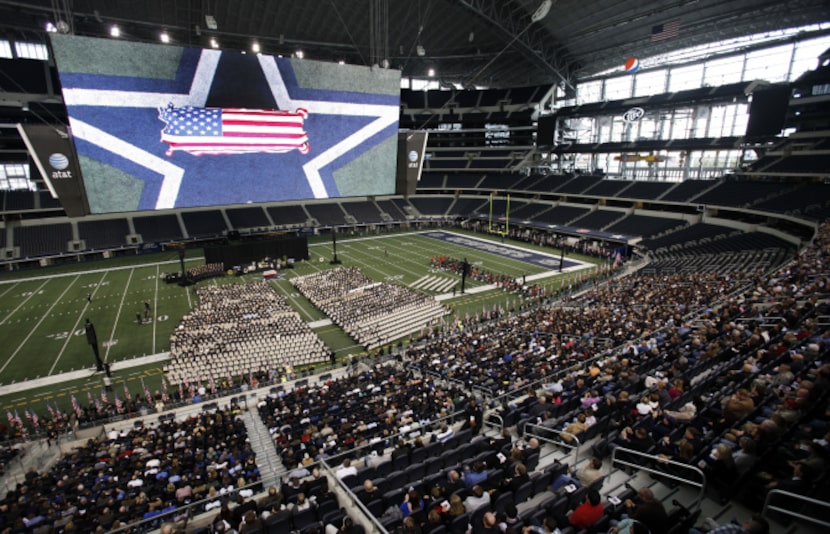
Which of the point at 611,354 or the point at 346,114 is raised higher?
the point at 346,114

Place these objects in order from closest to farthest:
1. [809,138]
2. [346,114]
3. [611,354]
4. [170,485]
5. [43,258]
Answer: [170,485] → [611,354] → [346,114] → [809,138] → [43,258]

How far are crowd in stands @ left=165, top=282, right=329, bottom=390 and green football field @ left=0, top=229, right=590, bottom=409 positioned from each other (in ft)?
4.99

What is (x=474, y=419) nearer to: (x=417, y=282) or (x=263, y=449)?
(x=263, y=449)

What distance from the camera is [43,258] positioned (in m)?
44.5

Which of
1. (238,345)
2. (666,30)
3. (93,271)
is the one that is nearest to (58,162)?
(238,345)

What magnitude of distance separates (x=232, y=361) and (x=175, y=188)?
694 inches

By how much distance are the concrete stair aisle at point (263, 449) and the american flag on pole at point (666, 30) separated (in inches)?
1957

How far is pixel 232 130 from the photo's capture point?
3409cm

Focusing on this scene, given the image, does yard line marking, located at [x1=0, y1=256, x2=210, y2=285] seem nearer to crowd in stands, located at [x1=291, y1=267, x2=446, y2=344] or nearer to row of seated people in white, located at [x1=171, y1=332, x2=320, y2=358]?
crowd in stands, located at [x1=291, y1=267, x2=446, y2=344]

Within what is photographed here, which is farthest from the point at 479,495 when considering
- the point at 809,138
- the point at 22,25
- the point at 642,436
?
the point at 22,25

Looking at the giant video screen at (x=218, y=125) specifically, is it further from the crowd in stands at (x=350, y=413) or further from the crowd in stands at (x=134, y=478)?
the crowd in stands at (x=350, y=413)

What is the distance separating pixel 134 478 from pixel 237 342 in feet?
44.3

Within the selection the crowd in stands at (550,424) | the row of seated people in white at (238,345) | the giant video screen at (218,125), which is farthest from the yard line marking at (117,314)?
the crowd in stands at (550,424)

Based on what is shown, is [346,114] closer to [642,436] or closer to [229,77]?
[229,77]
